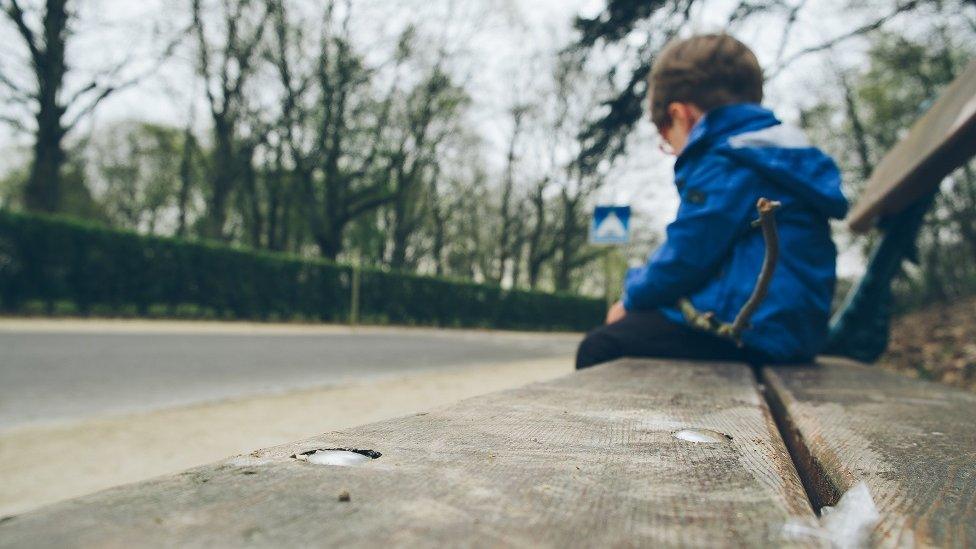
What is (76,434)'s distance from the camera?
12.9 feet

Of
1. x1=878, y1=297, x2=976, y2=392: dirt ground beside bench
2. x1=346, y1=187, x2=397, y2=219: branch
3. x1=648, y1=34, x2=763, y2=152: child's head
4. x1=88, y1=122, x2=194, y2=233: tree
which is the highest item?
x1=88, y1=122, x2=194, y2=233: tree

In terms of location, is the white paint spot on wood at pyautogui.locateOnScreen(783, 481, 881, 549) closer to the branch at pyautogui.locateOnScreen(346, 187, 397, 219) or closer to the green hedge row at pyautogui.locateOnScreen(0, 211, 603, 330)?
the green hedge row at pyautogui.locateOnScreen(0, 211, 603, 330)

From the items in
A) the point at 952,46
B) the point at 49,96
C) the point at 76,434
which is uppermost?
the point at 49,96

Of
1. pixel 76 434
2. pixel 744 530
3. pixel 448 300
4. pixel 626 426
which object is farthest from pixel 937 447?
pixel 448 300

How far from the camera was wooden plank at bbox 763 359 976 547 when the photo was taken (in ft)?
1.61

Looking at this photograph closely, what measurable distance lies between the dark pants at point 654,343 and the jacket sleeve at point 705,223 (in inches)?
8.3

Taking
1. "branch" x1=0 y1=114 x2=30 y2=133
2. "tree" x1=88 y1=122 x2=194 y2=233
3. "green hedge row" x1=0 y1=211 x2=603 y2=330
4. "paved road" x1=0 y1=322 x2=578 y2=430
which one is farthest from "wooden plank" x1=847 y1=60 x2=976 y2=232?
"tree" x1=88 y1=122 x2=194 y2=233

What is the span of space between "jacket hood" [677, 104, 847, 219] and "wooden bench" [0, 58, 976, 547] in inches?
35.4

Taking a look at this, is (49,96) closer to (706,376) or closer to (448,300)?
(448,300)

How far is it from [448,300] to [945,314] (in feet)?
50.7

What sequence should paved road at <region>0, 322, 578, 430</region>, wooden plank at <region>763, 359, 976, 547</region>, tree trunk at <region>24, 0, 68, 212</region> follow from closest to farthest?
wooden plank at <region>763, 359, 976, 547</region> < paved road at <region>0, 322, 578, 430</region> < tree trunk at <region>24, 0, 68, 212</region>

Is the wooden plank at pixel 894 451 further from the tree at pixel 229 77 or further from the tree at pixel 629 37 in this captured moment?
the tree at pixel 229 77

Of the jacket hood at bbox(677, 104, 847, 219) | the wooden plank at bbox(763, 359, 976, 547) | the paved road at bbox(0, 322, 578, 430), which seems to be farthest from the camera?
the paved road at bbox(0, 322, 578, 430)

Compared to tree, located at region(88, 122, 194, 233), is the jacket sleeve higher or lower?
lower
